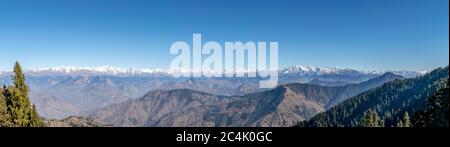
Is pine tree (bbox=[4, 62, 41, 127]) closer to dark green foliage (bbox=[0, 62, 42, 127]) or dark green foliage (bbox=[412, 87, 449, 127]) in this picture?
dark green foliage (bbox=[0, 62, 42, 127])

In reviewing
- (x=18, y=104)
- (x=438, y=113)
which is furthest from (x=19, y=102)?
(x=438, y=113)

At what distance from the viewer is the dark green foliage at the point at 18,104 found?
5947 centimetres

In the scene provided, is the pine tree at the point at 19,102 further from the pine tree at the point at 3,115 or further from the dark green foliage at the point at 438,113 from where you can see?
the dark green foliage at the point at 438,113

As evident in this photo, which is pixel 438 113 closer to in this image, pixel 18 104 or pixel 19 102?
pixel 19 102

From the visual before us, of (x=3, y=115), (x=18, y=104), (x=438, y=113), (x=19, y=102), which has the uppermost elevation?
(x=438, y=113)

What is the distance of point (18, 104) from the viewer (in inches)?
2387

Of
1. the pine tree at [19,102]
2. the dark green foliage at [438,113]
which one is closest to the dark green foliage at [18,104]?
the pine tree at [19,102]

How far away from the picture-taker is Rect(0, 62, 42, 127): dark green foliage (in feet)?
195
